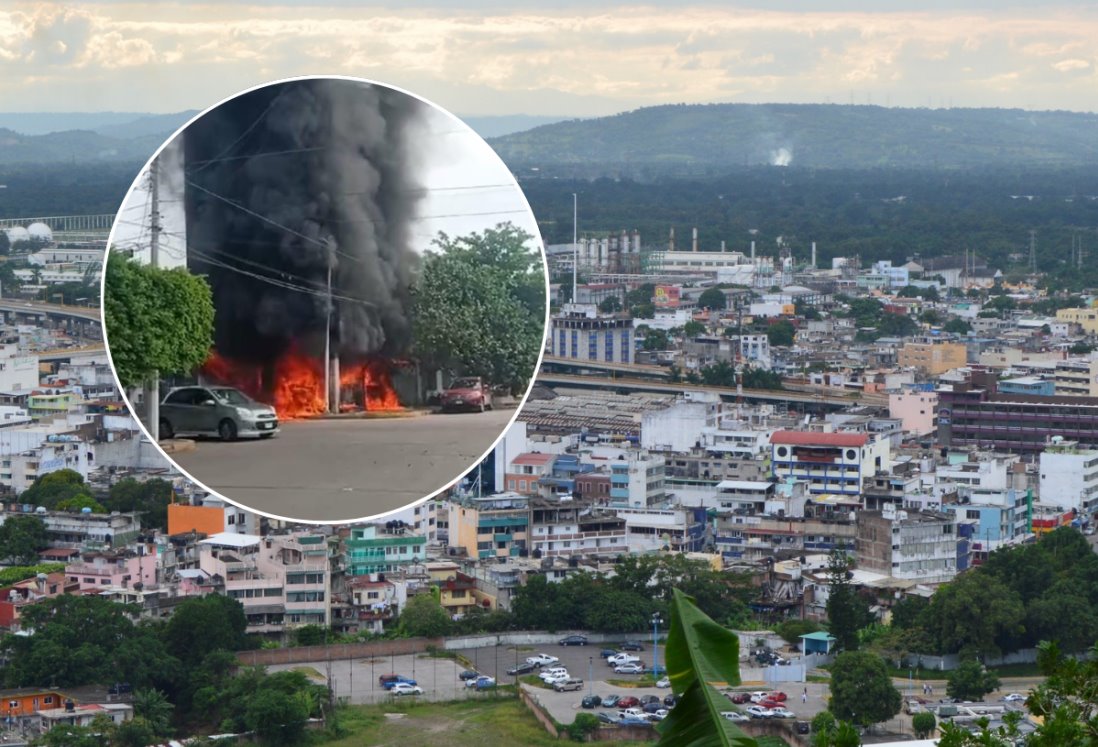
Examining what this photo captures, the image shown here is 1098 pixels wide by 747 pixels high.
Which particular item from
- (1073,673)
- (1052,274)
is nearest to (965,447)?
(1052,274)

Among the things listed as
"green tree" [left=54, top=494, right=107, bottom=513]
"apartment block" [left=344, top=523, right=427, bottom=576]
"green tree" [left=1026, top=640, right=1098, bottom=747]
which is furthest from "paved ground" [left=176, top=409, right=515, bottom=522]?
"green tree" [left=54, top=494, right=107, bottom=513]

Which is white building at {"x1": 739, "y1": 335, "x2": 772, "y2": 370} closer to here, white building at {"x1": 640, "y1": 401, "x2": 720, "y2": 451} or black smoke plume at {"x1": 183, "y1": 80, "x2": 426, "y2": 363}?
white building at {"x1": 640, "y1": 401, "x2": 720, "y2": 451}

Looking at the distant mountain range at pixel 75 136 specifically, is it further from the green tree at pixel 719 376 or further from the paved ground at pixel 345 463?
the paved ground at pixel 345 463

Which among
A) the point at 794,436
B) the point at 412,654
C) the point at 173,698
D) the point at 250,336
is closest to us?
the point at 250,336

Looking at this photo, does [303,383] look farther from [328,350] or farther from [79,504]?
[79,504]

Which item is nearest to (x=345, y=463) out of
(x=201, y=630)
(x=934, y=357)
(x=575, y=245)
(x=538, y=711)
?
(x=538, y=711)

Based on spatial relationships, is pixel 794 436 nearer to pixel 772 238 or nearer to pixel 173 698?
pixel 173 698

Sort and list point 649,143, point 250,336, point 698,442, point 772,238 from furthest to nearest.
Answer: point 649,143 < point 772,238 < point 698,442 < point 250,336

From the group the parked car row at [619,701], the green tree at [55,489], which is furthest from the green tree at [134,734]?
the green tree at [55,489]
